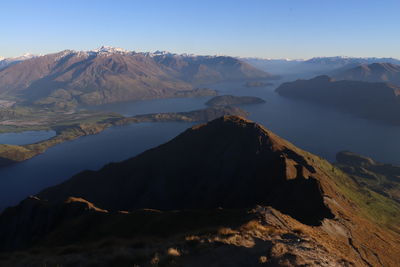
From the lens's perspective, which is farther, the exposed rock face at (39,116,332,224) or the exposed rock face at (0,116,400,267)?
the exposed rock face at (39,116,332,224)

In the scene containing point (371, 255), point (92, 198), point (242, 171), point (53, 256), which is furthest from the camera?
point (92, 198)

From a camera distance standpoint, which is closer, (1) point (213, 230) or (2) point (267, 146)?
(1) point (213, 230)

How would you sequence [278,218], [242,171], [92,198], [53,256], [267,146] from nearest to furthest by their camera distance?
[53,256] → [278,218] → [242,171] → [267,146] → [92,198]

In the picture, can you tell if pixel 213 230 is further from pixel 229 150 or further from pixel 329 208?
pixel 229 150

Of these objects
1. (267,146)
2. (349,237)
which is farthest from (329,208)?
(267,146)

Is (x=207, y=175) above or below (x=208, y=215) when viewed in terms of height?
below

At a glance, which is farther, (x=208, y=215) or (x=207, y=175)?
(x=207, y=175)

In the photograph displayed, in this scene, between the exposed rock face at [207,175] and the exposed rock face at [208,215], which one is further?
the exposed rock face at [207,175]

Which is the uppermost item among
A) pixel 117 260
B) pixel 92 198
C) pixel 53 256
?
pixel 117 260
